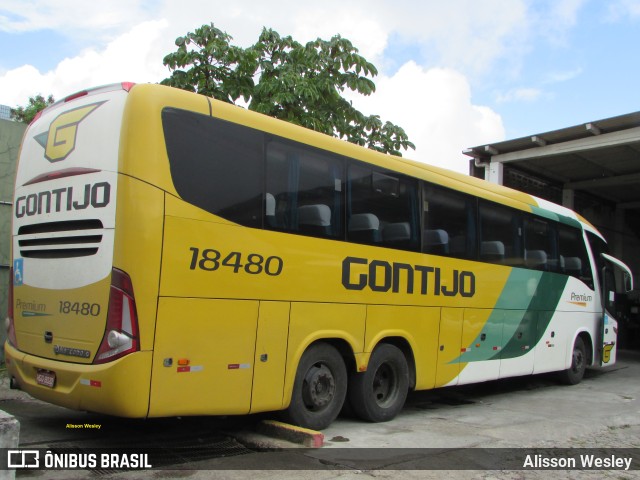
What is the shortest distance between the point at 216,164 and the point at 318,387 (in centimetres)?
266

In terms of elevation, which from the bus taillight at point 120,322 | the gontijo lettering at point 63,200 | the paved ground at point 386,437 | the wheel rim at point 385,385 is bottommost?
the paved ground at point 386,437

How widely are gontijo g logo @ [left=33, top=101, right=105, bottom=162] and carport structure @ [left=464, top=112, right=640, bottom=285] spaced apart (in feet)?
38.5

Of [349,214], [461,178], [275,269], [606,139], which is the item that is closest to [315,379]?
[275,269]

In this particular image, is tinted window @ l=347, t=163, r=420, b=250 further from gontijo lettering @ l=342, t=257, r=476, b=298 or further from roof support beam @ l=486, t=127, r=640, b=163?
roof support beam @ l=486, t=127, r=640, b=163

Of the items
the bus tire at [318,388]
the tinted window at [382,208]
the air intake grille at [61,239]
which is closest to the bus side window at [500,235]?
the tinted window at [382,208]

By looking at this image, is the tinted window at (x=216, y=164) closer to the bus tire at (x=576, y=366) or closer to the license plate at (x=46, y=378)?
the license plate at (x=46, y=378)

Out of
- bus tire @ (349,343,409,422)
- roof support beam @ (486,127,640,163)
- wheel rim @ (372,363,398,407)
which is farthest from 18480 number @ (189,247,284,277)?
roof support beam @ (486,127,640,163)

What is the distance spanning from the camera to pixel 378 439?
21.2ft

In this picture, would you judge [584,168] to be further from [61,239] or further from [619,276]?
[61,239]

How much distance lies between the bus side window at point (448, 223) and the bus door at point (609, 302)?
531 centimetres

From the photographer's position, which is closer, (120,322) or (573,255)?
(120,322)

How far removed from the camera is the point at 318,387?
6.54 meters

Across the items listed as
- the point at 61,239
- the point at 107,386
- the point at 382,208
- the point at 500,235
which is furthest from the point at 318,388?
the point at 500,235

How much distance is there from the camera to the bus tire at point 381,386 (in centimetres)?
710
